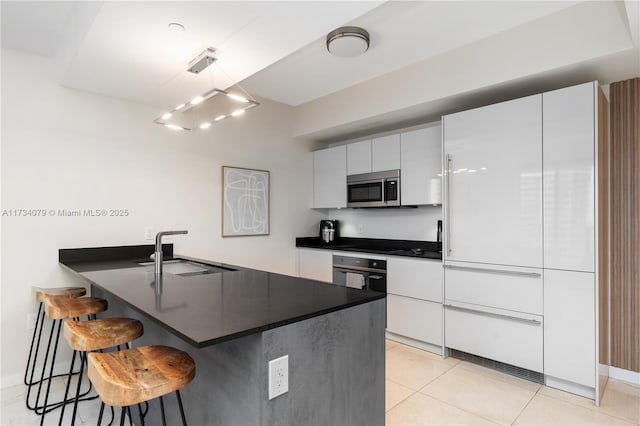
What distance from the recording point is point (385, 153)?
12.4 ft

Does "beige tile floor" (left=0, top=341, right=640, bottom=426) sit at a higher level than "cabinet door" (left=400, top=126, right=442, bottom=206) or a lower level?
lower

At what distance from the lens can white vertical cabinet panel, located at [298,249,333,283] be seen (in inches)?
158

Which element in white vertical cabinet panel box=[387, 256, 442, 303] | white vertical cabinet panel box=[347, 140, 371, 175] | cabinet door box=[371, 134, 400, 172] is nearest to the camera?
white vertical cabinet panel box=[387, 256, 442, 303]

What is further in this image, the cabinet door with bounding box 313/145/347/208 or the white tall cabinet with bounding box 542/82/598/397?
the cabinet door with bounding box 313/145/347/208

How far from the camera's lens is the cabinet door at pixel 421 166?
3.34 metres

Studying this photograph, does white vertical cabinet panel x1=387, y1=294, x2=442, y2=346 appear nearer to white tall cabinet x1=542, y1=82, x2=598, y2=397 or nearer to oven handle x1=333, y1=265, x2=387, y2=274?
oven handle x1=333, y1=265, x2=387, y2=274

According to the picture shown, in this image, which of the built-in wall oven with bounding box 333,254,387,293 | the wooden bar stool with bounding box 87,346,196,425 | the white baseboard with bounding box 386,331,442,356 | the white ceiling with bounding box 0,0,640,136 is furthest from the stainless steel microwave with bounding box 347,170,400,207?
the wooden bar stool with bounding box 87,346,196,425

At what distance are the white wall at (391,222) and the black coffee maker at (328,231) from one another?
0.47 ft

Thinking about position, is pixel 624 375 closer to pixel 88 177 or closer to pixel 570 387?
pixel 570 387

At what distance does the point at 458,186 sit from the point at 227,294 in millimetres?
2180

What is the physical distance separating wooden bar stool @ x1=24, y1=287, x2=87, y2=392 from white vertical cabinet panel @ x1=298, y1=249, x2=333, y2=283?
2.34 metres

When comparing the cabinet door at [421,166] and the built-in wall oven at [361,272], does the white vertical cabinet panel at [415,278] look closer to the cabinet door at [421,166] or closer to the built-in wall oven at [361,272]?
the built-in wall oven at [361,272]

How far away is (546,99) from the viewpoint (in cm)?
252

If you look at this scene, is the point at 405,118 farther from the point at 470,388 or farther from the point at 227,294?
the point at 227,294
